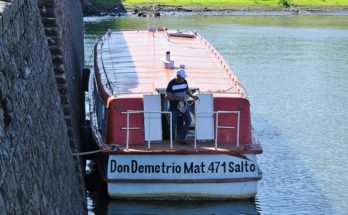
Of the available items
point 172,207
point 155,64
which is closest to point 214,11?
point 155,64

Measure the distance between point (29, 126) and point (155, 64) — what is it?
39.1 ft

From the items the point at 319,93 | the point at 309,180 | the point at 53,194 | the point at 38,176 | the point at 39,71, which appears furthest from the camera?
the point at 319,93

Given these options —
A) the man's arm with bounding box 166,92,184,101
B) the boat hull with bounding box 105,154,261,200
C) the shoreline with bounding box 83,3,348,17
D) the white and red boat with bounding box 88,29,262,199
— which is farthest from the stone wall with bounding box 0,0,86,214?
the shoreline with bounding box 83,3,348,17

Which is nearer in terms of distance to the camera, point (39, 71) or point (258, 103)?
point (39, 71)

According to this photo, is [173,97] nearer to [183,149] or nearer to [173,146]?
[173,146]

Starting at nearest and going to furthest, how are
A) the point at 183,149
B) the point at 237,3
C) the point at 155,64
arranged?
the point at 183,149 → the point at 155,64 → the point at 237,3

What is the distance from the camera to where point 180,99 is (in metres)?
16.0

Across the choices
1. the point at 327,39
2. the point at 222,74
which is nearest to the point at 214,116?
the point at 222,74

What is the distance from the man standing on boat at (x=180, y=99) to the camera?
15.9 metres

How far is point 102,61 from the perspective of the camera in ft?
67.1

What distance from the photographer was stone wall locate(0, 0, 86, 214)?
653 centimetres

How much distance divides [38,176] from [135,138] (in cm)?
835

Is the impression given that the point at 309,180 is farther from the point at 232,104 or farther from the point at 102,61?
the point at 102,61

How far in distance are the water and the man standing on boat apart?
1.68m
